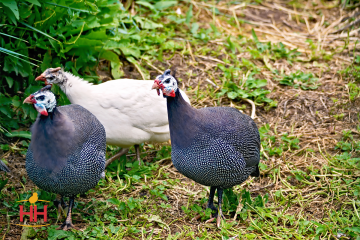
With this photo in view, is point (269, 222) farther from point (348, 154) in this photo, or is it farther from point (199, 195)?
point (348, 154)

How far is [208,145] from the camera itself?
320 centimetres

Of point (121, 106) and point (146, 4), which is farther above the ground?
point (146, 4)

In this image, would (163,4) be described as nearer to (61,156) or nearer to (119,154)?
(119,154)

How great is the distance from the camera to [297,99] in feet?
16.3

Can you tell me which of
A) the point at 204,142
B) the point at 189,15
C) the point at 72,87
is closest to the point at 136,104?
the point at 72,87

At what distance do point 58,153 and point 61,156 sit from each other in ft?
0.10

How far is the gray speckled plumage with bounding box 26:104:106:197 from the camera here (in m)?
3.04

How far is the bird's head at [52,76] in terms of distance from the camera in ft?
12.5

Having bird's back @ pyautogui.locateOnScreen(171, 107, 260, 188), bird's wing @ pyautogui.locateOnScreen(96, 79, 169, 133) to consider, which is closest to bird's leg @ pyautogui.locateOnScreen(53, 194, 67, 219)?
bird's wing @ pyautogui.locateOnScreen(96, 79, 169, 133)

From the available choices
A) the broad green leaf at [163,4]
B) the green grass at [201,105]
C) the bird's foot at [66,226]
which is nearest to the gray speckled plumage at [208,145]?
the green grass at [201,105]

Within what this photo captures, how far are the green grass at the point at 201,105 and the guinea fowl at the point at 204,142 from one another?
0.43 metres

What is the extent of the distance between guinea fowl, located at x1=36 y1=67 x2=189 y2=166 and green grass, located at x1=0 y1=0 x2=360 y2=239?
0.34 meters

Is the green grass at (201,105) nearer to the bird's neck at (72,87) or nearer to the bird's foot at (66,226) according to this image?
the bird's foot at (66,226)

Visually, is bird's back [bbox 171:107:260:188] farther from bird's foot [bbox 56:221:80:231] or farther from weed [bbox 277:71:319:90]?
weed [bbox 277:71:319:90]
